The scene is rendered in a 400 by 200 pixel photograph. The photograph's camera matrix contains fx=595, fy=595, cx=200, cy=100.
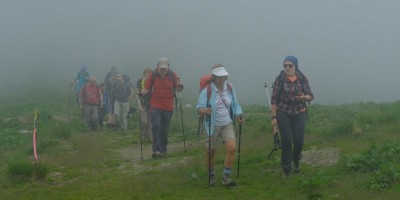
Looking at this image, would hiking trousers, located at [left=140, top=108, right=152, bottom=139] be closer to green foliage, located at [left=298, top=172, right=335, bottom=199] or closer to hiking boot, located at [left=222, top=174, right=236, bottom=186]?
hiking boot, located at [left=222, top=174, right=236, bottom=186]

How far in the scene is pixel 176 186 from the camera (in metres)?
11.1

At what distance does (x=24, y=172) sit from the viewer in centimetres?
1160

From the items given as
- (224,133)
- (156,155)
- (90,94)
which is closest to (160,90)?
(156,155)

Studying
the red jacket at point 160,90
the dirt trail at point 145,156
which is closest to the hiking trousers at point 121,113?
the dirt trail at point 145,156

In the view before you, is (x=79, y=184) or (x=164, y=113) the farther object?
(x=164, y=113)

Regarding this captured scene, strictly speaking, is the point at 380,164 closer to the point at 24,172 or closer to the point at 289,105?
the point at 289,105

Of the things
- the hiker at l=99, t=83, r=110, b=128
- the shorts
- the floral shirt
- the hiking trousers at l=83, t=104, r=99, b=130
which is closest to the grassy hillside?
the shorts

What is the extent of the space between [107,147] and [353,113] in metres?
8.72

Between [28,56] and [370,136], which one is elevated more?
[28,56]

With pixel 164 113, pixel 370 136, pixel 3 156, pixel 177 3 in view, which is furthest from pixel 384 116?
pixel 177 3

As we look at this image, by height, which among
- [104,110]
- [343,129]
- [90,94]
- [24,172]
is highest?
[90,94]

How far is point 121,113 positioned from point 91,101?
4.31 ft

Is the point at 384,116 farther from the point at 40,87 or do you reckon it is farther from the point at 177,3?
the point at 177,3

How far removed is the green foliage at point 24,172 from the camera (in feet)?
37.9
